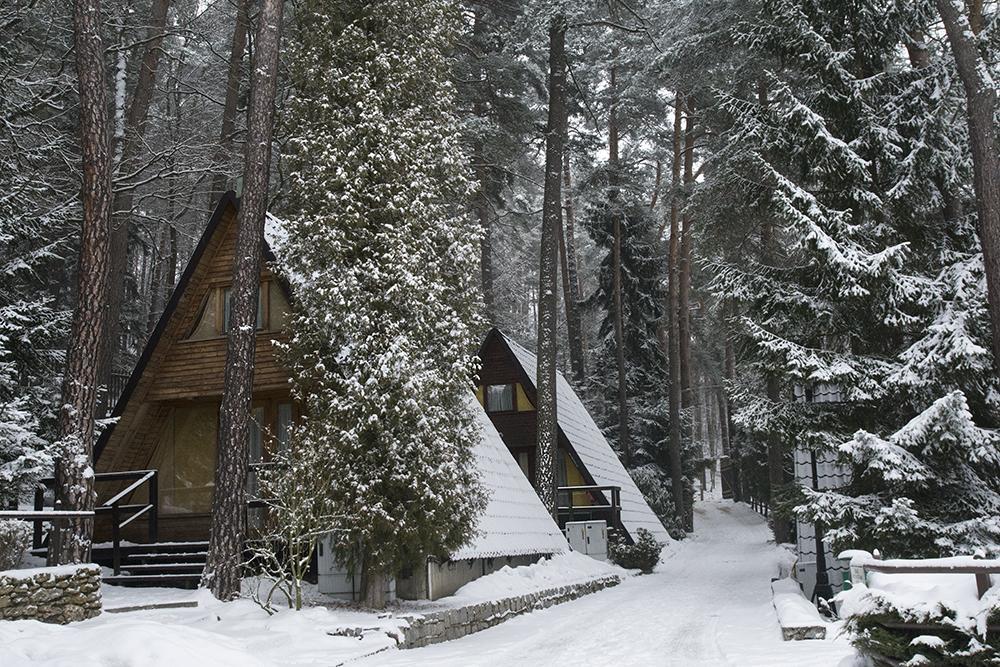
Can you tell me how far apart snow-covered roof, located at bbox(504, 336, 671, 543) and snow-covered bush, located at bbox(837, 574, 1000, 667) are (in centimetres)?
1633

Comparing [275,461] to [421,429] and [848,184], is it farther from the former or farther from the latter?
[848,184]

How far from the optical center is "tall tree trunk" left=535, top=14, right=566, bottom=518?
1891 centimetres

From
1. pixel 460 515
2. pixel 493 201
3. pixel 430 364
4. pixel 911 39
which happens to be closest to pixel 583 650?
pixel 460 515

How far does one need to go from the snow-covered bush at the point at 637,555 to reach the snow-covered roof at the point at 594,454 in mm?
800

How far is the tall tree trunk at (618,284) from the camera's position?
32.9 metres

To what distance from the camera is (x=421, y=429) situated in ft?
35.4

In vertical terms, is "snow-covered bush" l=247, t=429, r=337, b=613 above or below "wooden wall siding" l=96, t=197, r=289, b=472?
below

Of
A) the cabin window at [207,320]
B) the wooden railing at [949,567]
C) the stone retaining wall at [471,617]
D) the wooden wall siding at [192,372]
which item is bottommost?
the stone retaining wall at [471,617]

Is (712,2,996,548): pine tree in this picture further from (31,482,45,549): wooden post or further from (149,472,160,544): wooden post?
(31,482,45,549): wooden post

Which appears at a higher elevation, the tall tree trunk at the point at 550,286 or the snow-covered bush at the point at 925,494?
the tall tree trunk at the point at 550,286

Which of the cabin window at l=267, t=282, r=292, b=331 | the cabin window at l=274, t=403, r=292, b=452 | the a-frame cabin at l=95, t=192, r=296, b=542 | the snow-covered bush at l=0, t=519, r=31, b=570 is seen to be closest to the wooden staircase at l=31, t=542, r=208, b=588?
the a-frame cabin at l=95, t=192, r=296, b=542

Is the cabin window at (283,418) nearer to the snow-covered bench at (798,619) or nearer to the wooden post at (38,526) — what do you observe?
the wooden post at (38,526)

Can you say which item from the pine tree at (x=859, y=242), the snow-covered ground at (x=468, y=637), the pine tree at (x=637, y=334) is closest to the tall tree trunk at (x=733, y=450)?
the pine tree at (x=637, y=334)

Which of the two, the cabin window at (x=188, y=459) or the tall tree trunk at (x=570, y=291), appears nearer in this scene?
the cabin window at (x=188, y=459)
